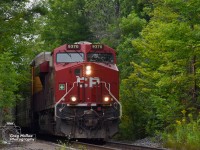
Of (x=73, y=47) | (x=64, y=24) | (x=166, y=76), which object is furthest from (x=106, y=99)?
(x=64, y=24)

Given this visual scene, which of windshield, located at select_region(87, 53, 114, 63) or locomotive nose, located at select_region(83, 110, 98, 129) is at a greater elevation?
windshield, located at select_region(87, 53, 114, 63)

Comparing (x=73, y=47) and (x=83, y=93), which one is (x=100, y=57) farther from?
(x=83, y=93)

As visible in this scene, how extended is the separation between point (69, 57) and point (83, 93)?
1.93 metres

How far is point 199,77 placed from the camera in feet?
63.8

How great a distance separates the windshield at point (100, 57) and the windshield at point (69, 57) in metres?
0.36

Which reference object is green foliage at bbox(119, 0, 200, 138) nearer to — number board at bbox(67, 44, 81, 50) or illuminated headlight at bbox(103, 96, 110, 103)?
illuminated headlight at bbox(103, 96, 110, 103)

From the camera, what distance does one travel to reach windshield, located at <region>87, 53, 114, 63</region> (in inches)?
803

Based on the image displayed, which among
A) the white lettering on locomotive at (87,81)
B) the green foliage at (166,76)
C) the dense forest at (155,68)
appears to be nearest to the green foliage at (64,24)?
the dense forest at (155,68)

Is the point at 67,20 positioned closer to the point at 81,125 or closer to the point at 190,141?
the point at 81,125

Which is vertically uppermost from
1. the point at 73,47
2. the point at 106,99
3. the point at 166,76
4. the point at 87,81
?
the point at 73,47

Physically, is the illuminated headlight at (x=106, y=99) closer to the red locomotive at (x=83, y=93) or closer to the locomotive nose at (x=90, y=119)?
the red locomotive at (x=83, y=93)

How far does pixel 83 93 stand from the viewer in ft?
64.0

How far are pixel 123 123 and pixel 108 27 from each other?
18.2 meters

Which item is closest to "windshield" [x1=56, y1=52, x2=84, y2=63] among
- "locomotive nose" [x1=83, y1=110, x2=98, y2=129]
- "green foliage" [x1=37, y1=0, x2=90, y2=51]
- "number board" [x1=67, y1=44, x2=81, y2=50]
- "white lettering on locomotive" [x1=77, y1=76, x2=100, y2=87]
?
"number board" [x1=67, y1=44, x2=81, y2=50]
